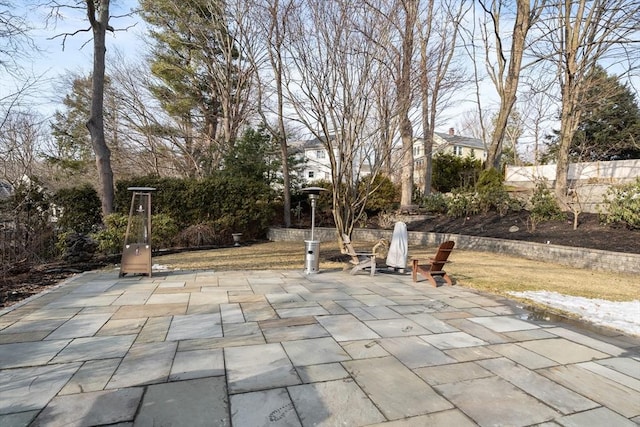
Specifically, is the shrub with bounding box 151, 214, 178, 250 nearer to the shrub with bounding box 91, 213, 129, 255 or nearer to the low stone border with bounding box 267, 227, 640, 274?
the shrub with bounding box 91, 213, 129, 255

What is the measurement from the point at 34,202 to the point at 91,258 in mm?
3062

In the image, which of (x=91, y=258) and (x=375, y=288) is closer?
(x=375, y=288)

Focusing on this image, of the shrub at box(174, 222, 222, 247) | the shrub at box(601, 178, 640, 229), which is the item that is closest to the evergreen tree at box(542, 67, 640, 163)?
the shrub at box(601, 178, 640, 229)

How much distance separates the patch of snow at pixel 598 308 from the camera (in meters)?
4.07

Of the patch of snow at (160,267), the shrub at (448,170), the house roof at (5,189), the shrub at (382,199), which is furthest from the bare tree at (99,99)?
the shrub at (448,170)

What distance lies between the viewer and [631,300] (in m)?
Result: 5.15

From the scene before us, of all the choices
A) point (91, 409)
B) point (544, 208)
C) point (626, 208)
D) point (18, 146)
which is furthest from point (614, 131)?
point (18, 146)

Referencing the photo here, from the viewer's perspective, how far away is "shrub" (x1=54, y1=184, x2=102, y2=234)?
36.5 feet

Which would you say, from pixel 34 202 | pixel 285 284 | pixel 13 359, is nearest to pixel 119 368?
pixel 13 359

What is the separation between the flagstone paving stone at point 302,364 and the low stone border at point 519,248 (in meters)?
4.69

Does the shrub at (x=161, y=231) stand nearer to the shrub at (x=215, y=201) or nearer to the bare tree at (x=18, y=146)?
the shrub at (x=215, y=201)

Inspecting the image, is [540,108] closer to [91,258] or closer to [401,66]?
[401,66]

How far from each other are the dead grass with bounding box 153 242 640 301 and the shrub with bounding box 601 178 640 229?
2.44m

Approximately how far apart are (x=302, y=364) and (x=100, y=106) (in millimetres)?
11711
